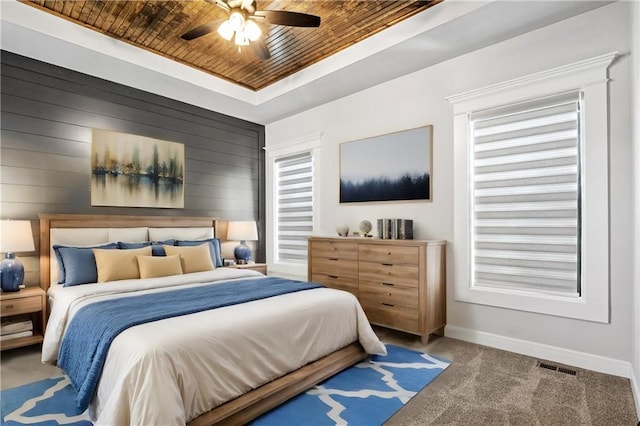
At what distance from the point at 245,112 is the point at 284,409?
13.8 ft

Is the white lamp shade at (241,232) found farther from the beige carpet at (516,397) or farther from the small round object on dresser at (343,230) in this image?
the beige carpet at (516,397)

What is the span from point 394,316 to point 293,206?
247 centimetres

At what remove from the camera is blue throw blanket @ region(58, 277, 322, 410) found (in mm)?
1948

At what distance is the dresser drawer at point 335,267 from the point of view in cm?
394

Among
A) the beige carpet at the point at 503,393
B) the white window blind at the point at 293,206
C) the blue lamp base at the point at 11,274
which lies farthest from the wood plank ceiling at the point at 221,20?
the beige carpet at the point at 503,393

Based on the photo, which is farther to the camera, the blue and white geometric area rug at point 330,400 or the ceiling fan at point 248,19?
the ceiling fan at point 248,19

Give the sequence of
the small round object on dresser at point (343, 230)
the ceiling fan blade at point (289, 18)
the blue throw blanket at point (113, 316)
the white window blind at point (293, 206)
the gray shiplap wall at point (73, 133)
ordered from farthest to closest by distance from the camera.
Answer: the white window blind at point (293, 206) → the small round object on dresser at point (343, 230) → the gray shiplap wall at point (73, 133) → the ceiling fan blade at point (289, 18) → the blue throw blanket at point (113, 316)

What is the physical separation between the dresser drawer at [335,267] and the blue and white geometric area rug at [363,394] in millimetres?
1073

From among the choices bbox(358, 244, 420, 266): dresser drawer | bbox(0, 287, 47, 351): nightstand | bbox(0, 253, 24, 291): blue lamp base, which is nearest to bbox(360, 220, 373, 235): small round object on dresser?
bbox(358, 244, 420, 266): dresser drawer

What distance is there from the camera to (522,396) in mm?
2398

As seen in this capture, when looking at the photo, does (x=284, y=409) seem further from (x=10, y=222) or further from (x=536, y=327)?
(x=10, y=222)

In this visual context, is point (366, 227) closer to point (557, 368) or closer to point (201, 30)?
point (557, 368)

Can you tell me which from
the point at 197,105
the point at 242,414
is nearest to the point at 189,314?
the point at 242,414

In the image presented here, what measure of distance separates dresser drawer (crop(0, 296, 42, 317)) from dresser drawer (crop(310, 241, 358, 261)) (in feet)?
9.22
